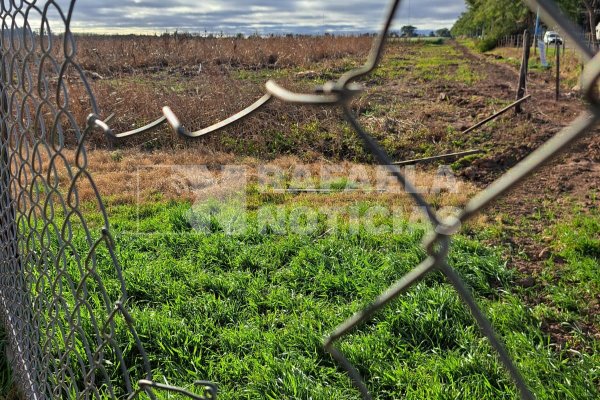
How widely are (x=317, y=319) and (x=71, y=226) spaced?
1.38 m

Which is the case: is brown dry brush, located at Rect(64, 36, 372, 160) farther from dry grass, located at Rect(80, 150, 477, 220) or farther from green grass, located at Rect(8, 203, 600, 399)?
green grass, located at Rect(8, 203, 600, 399)

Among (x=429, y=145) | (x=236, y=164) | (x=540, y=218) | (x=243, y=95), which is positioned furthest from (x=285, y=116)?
(x=540, y=218)

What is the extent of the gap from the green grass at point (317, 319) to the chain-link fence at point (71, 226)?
0.27m

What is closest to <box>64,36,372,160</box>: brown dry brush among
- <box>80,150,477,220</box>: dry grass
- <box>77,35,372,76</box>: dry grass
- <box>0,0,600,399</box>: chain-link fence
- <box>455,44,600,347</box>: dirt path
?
<box>80,150,477,220</box>: dry grass

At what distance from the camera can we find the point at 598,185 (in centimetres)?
506

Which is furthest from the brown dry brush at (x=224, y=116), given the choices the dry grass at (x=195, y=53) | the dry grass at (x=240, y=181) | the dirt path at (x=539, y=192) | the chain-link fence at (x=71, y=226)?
the chain-link fence at (x=71, y=226)

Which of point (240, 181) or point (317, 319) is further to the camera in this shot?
point (240, 181)

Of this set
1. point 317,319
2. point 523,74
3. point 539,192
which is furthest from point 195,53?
point 317,319

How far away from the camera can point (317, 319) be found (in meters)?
2.79

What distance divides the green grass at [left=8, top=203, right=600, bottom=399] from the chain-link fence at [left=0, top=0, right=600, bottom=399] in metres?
0.27

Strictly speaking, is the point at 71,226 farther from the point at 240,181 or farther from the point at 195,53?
the point at 195,53

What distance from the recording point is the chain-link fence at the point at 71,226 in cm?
45

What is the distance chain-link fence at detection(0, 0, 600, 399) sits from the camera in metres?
0.45

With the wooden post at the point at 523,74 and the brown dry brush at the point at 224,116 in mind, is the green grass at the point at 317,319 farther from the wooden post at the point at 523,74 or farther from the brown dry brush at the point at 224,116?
the wooden post at the point at 523,74
